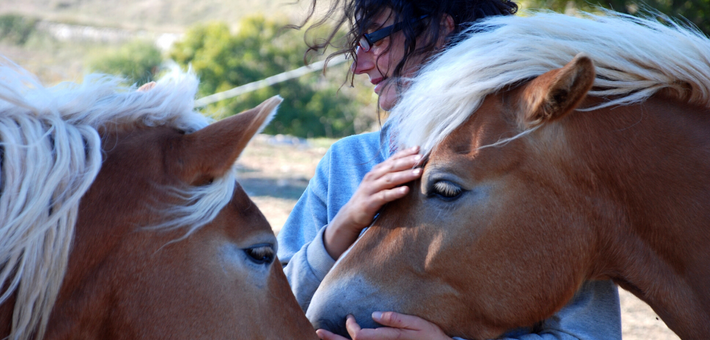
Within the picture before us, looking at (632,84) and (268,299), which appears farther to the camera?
(632,84)

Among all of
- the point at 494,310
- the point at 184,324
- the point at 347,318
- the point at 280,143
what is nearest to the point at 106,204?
the point at 184,324

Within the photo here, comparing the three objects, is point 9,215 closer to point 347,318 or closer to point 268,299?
point 268,299

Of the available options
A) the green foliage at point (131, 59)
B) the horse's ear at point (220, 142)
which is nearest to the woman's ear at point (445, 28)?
the horse's ear at point (220, 142)

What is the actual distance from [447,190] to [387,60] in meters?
0.69

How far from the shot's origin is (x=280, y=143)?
464 inches

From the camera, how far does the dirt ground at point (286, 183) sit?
13.8 feet

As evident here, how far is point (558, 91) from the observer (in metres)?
1.52

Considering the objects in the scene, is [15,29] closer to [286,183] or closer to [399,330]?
[286,183]

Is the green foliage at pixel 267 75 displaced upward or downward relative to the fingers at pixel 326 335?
downward

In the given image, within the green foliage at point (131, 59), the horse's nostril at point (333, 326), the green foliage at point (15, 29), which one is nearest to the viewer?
the horse's nostril at point (333, 326)

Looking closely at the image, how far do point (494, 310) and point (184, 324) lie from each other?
92cm

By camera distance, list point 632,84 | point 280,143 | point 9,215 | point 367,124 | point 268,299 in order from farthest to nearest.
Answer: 1. point 367,124
2. point 280,143
3. point 632,84
4. point 268,299
5. point 9,215

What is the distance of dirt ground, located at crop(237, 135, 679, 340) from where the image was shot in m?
4.19

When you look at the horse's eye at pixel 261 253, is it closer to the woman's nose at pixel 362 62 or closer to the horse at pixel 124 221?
the horse at pixel 124 221
